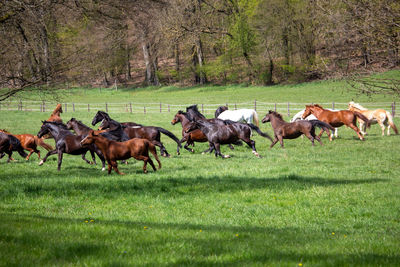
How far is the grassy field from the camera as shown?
16.1 feet

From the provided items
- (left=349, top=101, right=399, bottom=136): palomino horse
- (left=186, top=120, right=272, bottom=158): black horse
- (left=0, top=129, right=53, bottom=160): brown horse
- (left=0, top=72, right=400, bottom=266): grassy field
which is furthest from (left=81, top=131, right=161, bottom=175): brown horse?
(left=349, top=101, right=399, bottom=136): palomino horse

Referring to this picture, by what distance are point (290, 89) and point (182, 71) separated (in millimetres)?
21402

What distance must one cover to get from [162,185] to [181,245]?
541 centimetres

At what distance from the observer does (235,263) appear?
15.2 ft

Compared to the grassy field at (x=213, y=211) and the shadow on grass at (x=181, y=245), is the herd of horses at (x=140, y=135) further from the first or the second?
the shadow on grass at (x=181, y=245)

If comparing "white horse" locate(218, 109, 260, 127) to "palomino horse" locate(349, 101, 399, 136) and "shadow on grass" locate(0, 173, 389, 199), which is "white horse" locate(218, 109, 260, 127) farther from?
"shadow on grass" locate(0, 173, 389, 199)

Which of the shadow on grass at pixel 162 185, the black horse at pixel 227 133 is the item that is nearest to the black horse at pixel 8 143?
the shadow on grass at pixel 162 185

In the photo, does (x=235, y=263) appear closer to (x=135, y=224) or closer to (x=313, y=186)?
(x=135, y=224)

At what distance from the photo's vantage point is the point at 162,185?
1064 centimetres

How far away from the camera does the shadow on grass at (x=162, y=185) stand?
1002 centimetres

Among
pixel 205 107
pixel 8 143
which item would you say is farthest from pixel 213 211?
pixel 205 107

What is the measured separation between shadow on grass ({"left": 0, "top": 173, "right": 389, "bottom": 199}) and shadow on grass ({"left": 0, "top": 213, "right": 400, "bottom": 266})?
3.29 m

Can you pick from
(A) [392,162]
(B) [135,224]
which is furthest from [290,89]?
(B) [135,224]

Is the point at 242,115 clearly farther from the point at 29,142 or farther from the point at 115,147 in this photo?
the point at 115,147
